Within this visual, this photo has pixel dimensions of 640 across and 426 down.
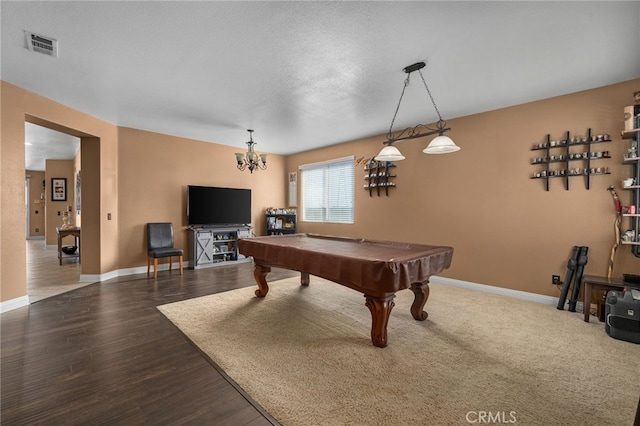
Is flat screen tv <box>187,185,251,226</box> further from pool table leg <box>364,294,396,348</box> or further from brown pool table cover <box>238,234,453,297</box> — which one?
pool table leg <box>364,294,396,348</box>

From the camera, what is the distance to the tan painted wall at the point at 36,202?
10384 mm

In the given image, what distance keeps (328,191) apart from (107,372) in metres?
5.14

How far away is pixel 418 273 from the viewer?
242 cm

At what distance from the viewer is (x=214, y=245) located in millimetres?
5934

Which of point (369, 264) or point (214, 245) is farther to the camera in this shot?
point (214, 245)

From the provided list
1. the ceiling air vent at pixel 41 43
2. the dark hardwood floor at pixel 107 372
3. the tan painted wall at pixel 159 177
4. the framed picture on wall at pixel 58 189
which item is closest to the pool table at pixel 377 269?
the dark hardwood floor at pixel 107 372

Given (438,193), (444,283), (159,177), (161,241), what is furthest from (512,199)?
(159,177)

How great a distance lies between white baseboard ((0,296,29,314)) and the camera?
3170mm

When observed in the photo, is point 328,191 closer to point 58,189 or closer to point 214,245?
point 214,245

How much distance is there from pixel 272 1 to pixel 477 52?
192 centimetres

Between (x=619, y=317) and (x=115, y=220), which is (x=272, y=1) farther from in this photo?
(x=115, y=220)

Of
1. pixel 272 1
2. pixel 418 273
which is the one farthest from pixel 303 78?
pixel 418 273

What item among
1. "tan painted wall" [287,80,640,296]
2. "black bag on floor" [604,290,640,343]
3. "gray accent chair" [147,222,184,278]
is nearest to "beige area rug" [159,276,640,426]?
"black bag on floor" [604,290,640,343]

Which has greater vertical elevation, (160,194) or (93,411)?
(160,194)
